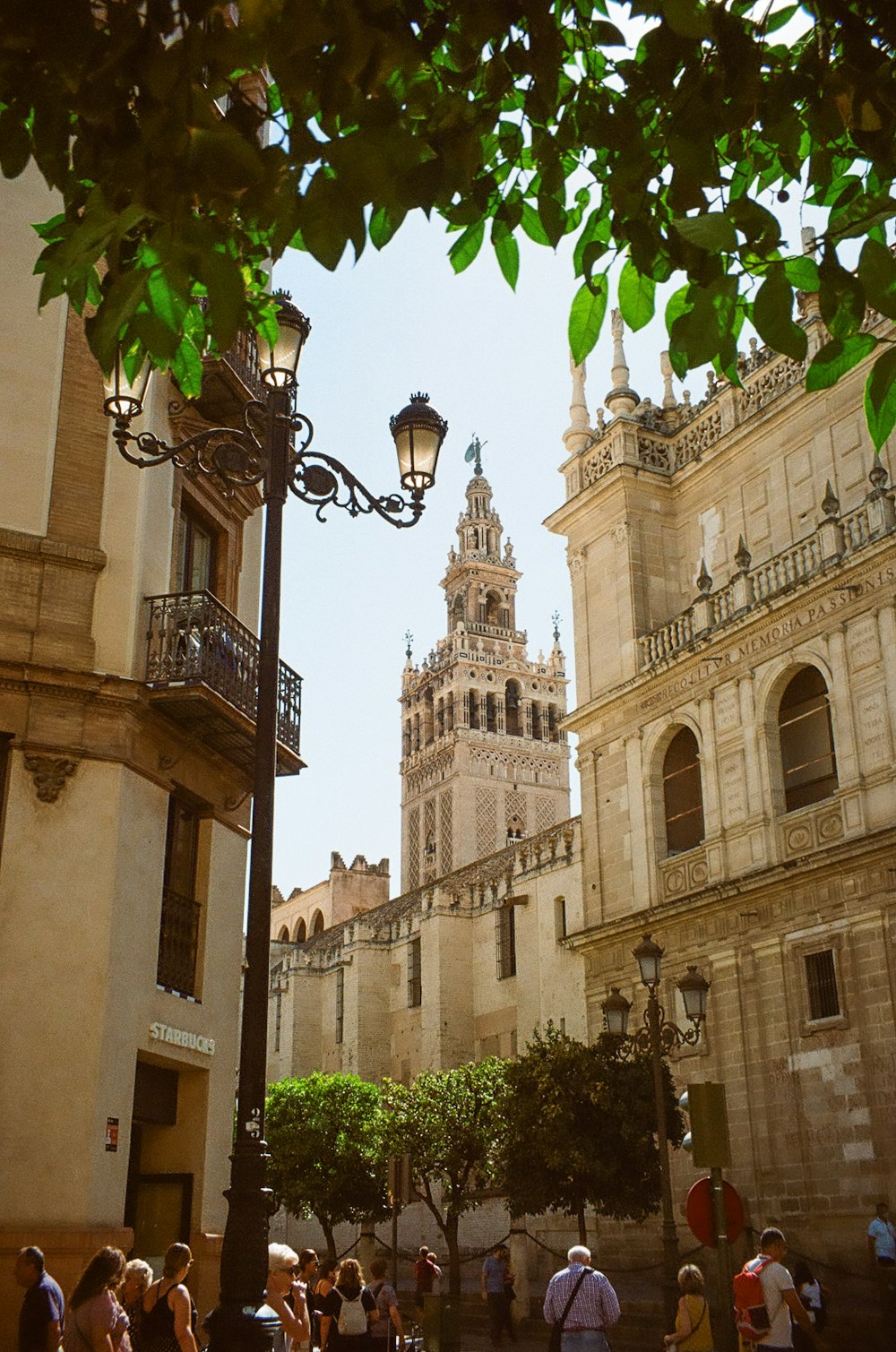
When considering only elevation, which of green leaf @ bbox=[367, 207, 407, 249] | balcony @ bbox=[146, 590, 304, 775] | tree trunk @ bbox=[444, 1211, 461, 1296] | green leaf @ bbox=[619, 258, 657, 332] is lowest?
tree trunk @ bbox=[444, 1211, 461, 1296]

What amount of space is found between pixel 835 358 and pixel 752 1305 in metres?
7.67

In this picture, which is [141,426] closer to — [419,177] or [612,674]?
[419,177]

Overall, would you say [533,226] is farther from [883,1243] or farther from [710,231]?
[883,1243]

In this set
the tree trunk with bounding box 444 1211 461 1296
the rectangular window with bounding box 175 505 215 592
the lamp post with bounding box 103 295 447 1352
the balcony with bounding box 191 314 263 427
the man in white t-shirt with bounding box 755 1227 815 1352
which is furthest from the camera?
the tree trunk with bounding box 444 1211 461 1296

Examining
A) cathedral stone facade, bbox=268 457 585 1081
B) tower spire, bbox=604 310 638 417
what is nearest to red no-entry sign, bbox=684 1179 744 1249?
cathedral stone facade, bbox=268 457 585 1081

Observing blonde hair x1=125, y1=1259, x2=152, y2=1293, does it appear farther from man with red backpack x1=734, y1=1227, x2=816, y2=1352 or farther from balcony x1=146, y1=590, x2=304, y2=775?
balcony x1=146, y1=590, x2=304, y2=775

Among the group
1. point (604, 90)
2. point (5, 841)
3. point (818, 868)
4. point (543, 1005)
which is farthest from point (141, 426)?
point (543, 1005)

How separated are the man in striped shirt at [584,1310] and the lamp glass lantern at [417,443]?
5.67 m

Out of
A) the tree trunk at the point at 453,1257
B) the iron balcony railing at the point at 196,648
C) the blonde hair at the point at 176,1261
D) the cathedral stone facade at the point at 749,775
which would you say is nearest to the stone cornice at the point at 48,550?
the iron balcony railing at the point at 196,648

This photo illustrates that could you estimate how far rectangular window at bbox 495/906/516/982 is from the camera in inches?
1540

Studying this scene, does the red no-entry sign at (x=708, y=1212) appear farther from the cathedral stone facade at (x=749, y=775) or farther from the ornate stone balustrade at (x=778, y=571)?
the ornate stone balustrade at (x=778, y=571)

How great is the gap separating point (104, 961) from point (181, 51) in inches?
369

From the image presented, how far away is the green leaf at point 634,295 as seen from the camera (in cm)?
430

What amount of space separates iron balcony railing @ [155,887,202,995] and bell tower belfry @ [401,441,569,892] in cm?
6385
